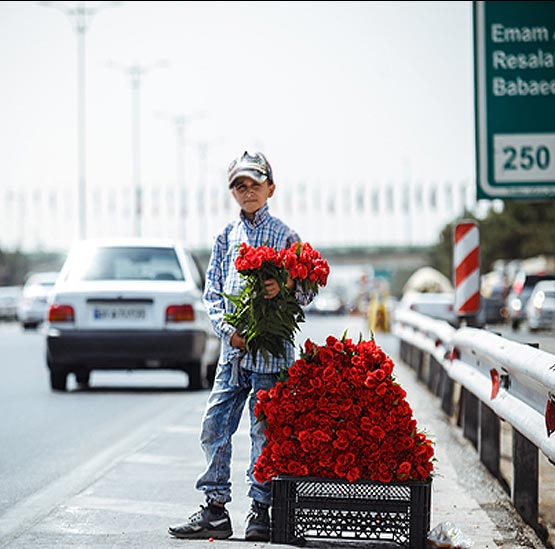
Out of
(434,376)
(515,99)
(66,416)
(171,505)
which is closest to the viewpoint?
(171,505)

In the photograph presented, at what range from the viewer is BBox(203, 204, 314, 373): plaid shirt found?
663cm

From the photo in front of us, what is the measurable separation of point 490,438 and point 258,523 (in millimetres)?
3022

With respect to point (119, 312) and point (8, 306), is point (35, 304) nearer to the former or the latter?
point (8, 306)

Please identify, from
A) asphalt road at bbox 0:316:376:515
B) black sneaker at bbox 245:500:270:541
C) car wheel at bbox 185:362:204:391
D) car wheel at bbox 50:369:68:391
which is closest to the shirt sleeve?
black sneaker at bbox 245:500:270:541

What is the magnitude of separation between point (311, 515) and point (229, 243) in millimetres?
1359

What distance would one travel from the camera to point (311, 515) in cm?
637

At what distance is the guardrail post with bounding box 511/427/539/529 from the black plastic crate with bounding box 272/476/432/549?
4.10 feet

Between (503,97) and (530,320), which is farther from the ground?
(503,97)

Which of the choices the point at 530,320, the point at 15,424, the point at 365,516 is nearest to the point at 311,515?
the point at 365,516

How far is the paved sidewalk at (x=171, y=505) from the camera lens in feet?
22.1

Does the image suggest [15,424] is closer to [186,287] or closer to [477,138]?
[186,287]

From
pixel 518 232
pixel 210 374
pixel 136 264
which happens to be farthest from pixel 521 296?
pixel 518 232

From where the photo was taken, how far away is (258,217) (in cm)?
679

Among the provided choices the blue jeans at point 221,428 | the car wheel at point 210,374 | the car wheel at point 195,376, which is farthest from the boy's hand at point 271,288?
the car wheel at point 210,374
